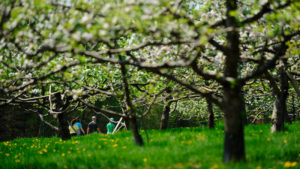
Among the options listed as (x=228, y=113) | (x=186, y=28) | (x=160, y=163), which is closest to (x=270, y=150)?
(x=228, y=113)

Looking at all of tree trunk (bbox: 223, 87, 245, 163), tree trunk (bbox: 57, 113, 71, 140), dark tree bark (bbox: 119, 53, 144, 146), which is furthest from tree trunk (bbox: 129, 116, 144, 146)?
tree trunk (bbox: 57, 113, 71, 140)

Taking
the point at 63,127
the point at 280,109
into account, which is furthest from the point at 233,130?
the point at 63,127

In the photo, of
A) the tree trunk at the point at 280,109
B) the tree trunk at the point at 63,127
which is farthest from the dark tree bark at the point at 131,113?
the tree trunk at the point at 63,127

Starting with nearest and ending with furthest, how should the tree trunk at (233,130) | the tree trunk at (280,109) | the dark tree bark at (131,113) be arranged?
1. the tree trunk at (233,130)
2. the dark tree bark at (131,113)
3. the tree trunk at (280,109)

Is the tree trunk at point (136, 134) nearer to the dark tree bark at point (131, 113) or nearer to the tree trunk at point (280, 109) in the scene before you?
the dark tree bark at point (131, 113)

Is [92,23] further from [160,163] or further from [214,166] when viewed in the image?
[214,166]

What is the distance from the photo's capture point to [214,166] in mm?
4738

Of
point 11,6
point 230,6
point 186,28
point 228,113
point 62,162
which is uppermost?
point 230,6

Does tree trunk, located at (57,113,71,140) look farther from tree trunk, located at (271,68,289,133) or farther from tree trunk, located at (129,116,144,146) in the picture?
tree trunk, located at (271,68,289,133)

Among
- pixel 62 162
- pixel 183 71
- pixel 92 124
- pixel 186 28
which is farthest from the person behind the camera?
pixel 92 124

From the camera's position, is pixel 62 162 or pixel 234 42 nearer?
pixel 234 42

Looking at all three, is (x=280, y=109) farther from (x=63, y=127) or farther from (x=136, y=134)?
(x=63, y=127)

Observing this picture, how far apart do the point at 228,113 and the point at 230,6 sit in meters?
2.66

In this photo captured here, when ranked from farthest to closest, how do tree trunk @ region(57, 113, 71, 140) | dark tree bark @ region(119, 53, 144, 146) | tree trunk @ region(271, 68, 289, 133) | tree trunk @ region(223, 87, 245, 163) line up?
tree trunk @ region(57, 113, 71, 140), tree trunk @ region(271, 68, 289, 133), dark tree bark @ region(119, 53, 144, 146), tree trunk @ region(223, 87, 245, 163)
